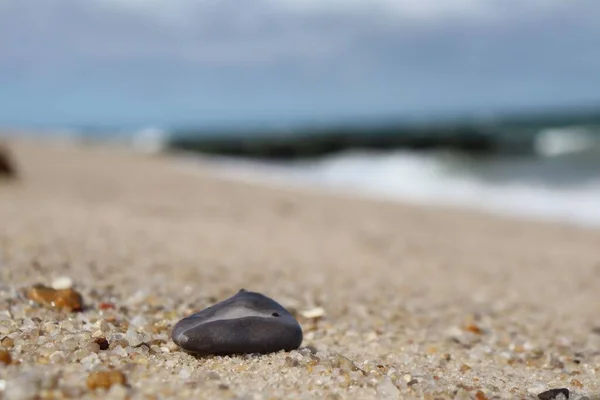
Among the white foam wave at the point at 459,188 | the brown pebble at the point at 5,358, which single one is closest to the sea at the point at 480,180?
the white foam wave at the point at 459,188

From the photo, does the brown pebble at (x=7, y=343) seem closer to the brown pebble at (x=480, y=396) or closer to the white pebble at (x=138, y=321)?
the white pebble at (x=138, y=321)

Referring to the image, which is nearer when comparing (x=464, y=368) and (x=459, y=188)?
(x=464, y=368)

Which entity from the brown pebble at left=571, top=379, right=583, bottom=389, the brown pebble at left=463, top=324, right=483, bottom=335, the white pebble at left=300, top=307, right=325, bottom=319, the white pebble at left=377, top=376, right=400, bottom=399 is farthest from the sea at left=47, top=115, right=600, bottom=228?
the white pebble at left=377, top=376, right=400, bottom=399

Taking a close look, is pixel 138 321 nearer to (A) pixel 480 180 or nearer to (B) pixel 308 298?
(B) pixel 308 298

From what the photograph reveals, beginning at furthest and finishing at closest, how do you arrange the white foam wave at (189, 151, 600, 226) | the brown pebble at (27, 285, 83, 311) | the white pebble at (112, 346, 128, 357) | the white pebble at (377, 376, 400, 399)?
1. the white foam wave at (189, 151, 600, 226)
2. the brown pebble at (27, 285, 83, 311)
3. the white pebble at (112, 346, 128, 357)
4. the white pebble at (377, 376, 400, 399)

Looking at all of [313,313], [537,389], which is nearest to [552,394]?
[537,389]

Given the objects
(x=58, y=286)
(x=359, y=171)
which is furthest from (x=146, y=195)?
(x=359, y=171)

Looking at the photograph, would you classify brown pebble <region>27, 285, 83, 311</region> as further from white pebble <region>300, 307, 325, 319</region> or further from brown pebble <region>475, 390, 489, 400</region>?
brown pebble <region>475, 390, 489, 400</region>
